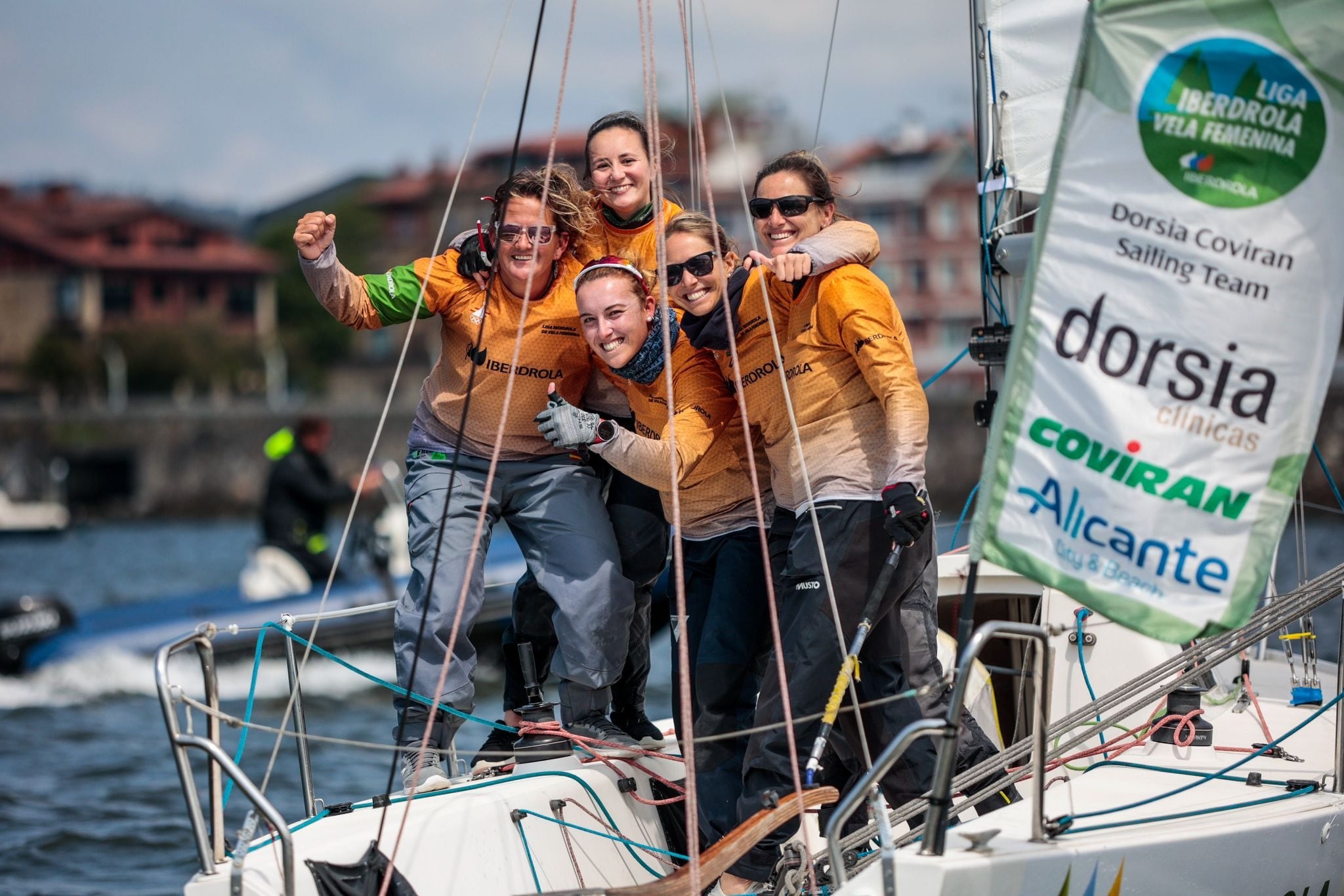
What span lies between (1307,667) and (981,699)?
3.84ft

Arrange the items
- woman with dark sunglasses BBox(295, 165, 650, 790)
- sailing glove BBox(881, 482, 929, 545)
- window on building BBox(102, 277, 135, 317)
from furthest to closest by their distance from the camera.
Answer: window on building BBox(102, 277, 135, 317) < woman with dark sunglasses BBox(295, 165, 650, 790) < sailing glove BBox(881, 482, 929, 545)

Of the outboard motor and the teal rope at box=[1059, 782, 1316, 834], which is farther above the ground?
the teal rope at box=[1059, 782, 1316, 834]

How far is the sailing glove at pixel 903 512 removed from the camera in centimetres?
319

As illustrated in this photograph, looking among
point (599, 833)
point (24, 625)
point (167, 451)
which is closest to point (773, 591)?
point (599, 833)

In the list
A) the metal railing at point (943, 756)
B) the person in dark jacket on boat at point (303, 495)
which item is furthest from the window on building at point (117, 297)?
the metal railing at point (943, 756)

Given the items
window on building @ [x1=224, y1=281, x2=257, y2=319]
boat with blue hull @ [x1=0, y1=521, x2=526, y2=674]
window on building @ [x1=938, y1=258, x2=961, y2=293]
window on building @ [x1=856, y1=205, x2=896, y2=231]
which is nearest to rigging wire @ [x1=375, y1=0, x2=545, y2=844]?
boat with blue hull @ [x1=0, y1=521, x2=526, y2=674]

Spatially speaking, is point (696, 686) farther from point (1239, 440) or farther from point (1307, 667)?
point (1307, 667)

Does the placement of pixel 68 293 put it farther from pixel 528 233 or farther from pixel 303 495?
pixel 528 233

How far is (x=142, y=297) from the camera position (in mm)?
66750

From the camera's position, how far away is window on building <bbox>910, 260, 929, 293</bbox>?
5828 centimetres

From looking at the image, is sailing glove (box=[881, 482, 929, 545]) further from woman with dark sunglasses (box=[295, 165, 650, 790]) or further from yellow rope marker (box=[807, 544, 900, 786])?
woman with dark sunglasses (box=[295, 165, 650, 790])

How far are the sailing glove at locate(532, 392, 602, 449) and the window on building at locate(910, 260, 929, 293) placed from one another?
184 ft

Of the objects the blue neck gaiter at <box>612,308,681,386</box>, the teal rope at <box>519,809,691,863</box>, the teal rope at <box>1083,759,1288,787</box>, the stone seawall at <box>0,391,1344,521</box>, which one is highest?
the blue neck gaiter at <box>612,308,681,386</box>

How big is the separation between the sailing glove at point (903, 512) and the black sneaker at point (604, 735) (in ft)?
3.44
